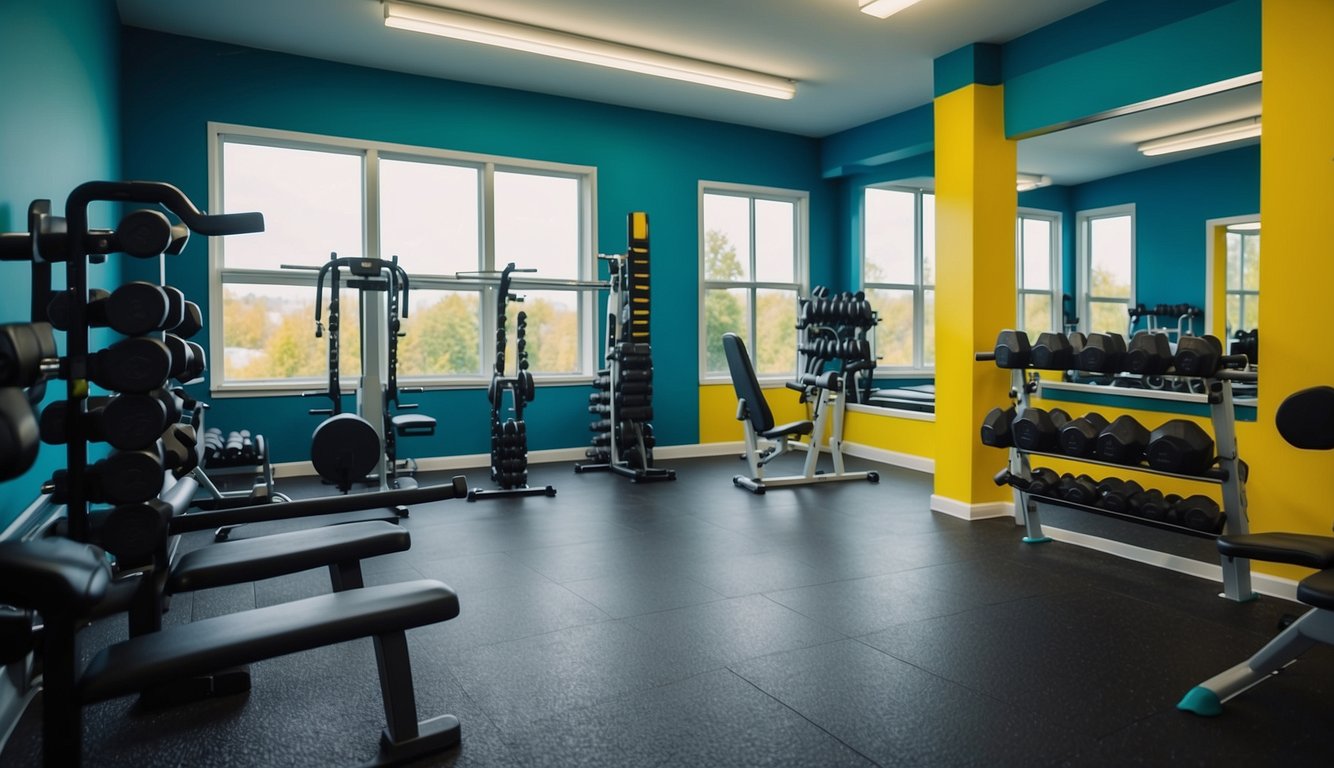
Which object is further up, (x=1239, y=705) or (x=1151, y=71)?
(x=1151, y=71)

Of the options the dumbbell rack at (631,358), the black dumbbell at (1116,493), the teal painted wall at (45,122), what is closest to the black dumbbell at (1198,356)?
the black dumbbell at (1116,493)

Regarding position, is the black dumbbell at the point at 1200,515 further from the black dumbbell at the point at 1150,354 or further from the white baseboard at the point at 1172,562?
the black dumbbell at the point at 1150,354

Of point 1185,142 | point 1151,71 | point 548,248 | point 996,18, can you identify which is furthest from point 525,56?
point 1185,142

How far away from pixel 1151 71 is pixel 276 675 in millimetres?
4722

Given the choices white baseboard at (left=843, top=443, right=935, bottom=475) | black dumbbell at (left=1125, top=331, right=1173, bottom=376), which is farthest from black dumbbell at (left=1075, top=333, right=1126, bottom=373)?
white baseboard at (left=843, top=443, right=935, bottom=475)

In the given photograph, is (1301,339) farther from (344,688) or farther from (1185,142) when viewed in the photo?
(1185,142)

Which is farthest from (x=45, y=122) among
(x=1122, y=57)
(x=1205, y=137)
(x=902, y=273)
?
(x=1205, y=137)

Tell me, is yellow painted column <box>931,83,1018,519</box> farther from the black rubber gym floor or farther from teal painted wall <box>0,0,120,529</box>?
teal painted wall <box>0,0,120,529</box>

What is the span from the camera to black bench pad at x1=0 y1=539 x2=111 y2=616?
139cm

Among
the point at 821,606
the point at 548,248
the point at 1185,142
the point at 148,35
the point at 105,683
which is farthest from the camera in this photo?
the point at 1185,142

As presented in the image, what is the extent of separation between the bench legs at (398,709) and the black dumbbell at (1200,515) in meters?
3.00

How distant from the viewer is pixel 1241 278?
877cm

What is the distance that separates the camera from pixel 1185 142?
7605 millimetres

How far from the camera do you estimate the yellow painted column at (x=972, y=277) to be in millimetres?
4668
